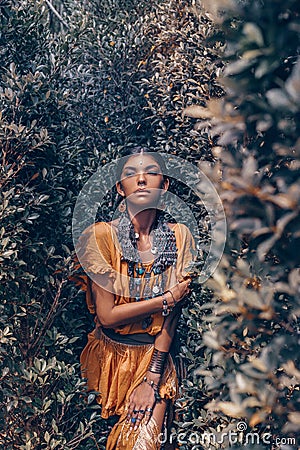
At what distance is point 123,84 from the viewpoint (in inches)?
162

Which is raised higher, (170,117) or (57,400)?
(170,117)

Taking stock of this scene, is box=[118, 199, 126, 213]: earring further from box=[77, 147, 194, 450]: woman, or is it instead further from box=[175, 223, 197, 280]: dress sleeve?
box=[175, 223, 197, 280]: dress sleeve

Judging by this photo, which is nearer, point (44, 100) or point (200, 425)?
point (200, 425)

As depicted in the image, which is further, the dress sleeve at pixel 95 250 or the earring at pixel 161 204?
the earring at pixel 161 204

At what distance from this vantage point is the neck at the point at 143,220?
3.30m

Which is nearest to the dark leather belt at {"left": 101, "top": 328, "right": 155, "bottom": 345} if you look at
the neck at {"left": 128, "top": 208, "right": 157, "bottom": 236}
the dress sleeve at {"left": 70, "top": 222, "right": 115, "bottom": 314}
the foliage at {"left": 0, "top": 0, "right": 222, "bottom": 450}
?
the foliage at {"left": 0, "top": 0, "right": 222, "bottom": 450}

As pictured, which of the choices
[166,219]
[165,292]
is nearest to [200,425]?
[165,292]

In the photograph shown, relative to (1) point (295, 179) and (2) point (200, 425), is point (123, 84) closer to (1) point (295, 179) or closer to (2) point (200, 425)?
(2) point (200, 425)

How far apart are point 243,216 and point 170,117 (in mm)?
2302

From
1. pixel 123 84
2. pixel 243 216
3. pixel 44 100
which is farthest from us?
pixel 123 84

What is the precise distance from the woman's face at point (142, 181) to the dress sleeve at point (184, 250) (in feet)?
0.63

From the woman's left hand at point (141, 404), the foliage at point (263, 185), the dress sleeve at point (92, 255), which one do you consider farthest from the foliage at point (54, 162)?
the foliage at point (263, 185)

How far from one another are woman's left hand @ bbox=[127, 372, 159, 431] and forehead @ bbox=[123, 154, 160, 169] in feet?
3.42

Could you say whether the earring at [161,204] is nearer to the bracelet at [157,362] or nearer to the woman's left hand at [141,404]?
the bracelet at [157,362]
